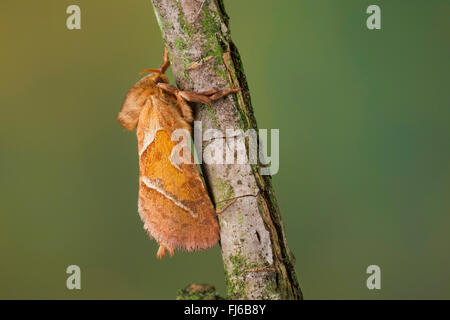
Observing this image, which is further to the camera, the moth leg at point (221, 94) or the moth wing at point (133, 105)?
the moth wing at point (133, 105)

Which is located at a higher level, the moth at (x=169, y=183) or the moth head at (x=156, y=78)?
the moth head at (x=156, y=78)

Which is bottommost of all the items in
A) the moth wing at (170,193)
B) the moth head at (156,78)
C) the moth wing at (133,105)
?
the moth wing at (170,193)

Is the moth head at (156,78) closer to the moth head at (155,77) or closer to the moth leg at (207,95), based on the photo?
the moth head at (155,77)

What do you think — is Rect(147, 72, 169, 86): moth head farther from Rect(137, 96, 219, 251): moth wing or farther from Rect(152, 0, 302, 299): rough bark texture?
Rect(152, 0, 302, 299): rough bark texture

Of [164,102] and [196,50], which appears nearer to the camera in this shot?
[196,50]

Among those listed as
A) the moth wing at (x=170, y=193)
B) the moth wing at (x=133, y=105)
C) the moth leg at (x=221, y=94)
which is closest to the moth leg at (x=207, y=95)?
the moth leg at (x=221, y=94)

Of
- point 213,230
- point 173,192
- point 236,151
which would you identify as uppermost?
point 236,151
